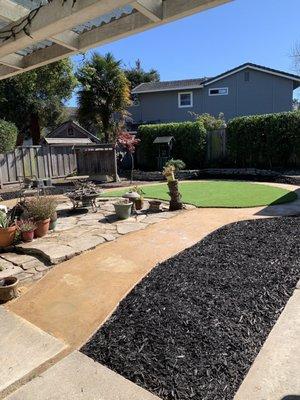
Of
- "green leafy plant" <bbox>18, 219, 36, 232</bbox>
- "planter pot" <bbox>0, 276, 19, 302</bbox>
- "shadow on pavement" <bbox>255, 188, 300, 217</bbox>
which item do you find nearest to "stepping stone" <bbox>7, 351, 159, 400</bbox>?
"planter pot" <bbox>0, 276, 19, 302</bbox>

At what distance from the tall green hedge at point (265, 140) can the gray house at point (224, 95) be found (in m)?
7.63

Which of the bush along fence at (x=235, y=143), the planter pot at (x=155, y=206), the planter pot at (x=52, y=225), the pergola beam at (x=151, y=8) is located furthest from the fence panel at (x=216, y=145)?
the pergola beam at (x=151, y=8)

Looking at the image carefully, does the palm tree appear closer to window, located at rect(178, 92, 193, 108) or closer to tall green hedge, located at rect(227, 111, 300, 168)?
window, located at rect(178, 92, 193, 108)

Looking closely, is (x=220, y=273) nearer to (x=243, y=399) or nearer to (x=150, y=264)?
(x=150, y=264)

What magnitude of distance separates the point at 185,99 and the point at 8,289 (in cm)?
2197

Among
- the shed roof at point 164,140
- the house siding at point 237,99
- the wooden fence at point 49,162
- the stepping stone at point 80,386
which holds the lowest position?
the stepping stone at point 80,386

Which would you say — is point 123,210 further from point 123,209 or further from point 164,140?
point 164,140

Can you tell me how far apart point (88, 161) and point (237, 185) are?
6.33 meters

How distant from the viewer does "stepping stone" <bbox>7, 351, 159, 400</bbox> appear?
224cm

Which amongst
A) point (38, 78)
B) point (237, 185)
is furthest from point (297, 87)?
point (38, 78)

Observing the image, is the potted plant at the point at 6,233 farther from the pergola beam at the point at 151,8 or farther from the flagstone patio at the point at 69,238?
the pergola beam at the point at 151,8

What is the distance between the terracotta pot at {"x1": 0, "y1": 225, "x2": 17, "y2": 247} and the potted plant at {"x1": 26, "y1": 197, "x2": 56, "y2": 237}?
498mm

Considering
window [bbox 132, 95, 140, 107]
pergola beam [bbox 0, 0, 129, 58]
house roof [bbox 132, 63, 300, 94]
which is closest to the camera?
pergola beam [bbox 0, 0, 129, 58]

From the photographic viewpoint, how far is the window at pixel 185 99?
23.6 m
